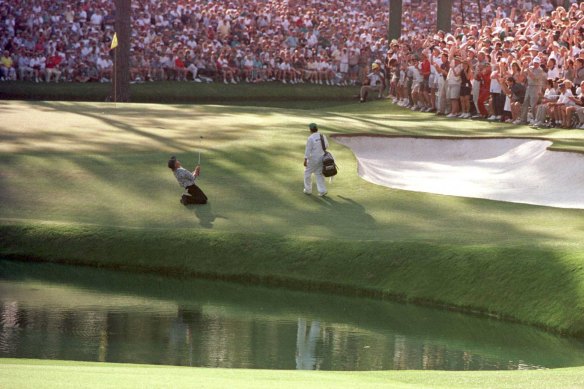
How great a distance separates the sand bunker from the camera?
86.3 ft

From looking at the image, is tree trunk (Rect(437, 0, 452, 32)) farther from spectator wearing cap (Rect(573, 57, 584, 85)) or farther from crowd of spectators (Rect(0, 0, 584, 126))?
spectator wearing cap (Rect(573, 57, 584, 85))

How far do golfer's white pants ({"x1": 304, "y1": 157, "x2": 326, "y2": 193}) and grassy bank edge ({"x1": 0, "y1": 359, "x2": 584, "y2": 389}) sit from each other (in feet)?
33.8

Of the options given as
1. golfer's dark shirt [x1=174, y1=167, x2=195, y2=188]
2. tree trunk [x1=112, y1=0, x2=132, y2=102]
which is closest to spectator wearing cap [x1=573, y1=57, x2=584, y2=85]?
golfer's dark shirt [x1=174, y1=167, x2=195, y2=188]

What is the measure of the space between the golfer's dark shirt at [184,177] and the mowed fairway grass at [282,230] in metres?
0.54

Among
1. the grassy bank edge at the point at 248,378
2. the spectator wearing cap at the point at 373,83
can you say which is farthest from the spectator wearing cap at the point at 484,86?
the grassy bank edge at the point at 248,378

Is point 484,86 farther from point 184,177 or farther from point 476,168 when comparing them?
point 184,177

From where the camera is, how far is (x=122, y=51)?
4672 centimetres

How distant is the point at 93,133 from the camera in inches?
1238

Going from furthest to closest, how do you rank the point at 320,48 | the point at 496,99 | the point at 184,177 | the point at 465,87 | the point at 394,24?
the point at 320,48 < the point at 394,24 < the point at 465,87 < the point at 496,99 < the point at 184,177

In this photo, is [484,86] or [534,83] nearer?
[534,83]

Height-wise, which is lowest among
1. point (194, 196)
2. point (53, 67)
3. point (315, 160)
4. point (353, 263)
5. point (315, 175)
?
point (353, 263)

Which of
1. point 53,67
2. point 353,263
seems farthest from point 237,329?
point 53,67

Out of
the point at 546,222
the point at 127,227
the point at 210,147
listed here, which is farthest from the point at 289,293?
the point at 210,147

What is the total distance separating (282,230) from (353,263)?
202cm
